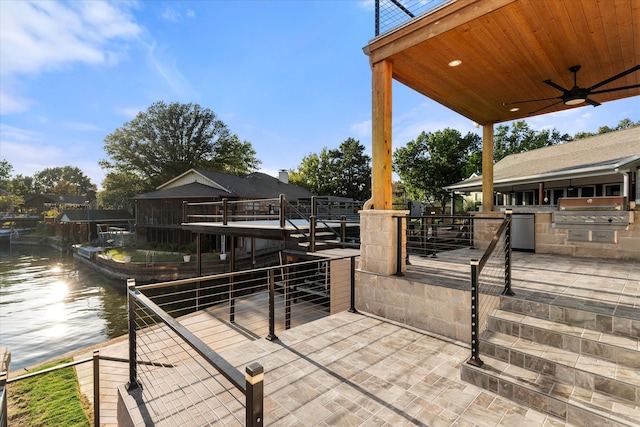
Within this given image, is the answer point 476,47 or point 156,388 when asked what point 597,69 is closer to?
point 476,47

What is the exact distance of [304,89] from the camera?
2120 centimetres

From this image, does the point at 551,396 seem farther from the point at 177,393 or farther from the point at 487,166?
the point at 487,166

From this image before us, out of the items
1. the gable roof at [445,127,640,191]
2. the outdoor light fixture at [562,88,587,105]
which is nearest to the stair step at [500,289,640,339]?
the outdoor light fixture at [562,88,587,105]

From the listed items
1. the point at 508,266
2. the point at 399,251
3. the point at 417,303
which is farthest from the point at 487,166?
the point at 417,303

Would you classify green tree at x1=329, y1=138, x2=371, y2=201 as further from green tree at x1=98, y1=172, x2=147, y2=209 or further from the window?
the window

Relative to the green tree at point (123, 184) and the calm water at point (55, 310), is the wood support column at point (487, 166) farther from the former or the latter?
the green tree at point (123, 184)

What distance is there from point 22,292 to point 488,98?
68.9ft

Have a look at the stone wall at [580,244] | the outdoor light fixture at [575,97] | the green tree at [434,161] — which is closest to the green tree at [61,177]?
the green tree at [434,161]

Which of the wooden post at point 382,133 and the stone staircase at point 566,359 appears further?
the wooden post at point 382,133

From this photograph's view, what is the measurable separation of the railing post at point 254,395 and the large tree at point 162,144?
30.6 metres

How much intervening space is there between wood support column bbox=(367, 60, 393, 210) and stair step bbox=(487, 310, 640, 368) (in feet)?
6.57

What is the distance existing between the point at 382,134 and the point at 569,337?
3038 millimetres

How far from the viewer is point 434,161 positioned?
22562 mm

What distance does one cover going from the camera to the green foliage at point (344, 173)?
30312mm
